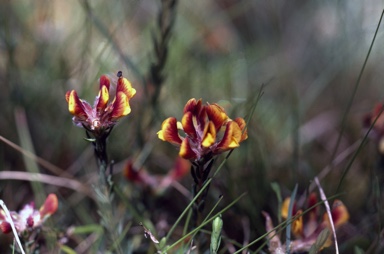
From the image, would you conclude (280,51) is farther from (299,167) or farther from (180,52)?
(299,167)

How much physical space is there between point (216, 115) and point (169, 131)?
10 cm

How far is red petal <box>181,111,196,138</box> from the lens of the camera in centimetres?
103

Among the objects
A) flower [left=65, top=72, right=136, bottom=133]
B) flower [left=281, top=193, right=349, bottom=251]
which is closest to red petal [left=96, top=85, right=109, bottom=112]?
flower [left=65, top=72, right=136, bottom=133]

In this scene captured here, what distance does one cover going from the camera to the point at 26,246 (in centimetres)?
113

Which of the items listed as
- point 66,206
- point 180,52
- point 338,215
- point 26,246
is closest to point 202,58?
point 180,52

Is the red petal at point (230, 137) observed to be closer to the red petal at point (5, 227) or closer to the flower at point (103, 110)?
the flower at point (103, 110)

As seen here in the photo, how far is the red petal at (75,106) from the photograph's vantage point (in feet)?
3.35

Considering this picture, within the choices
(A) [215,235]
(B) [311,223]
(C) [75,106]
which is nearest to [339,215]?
(B) [311,223]

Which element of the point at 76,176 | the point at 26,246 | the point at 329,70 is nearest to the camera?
the point at 26,246

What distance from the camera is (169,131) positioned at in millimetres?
1041

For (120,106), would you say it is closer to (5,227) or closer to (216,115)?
(216,115)

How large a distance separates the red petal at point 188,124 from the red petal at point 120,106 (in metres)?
0.11

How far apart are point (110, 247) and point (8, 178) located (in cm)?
48

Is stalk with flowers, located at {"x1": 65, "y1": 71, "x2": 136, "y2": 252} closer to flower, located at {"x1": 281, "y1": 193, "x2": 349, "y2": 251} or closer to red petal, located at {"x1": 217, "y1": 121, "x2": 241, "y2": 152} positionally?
red petal, located at {"x1": 217, "y1": 121, "x2": 241, "y2": 152}
